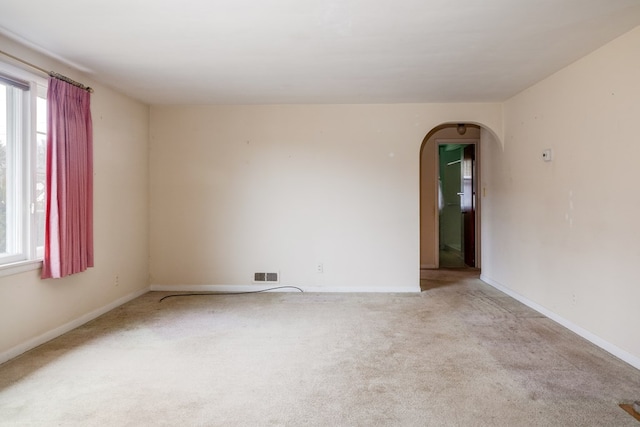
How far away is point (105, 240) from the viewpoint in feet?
12.5

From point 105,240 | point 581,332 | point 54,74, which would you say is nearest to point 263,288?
point 105,240

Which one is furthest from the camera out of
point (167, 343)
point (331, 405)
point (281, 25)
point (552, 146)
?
point (552, 146)

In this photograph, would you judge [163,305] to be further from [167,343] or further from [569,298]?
[569,298]

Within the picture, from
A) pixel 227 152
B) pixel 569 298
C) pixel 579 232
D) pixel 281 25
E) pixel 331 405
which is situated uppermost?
pixel 281 25

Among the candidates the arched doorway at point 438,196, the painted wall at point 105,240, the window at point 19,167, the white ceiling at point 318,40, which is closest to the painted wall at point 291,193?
the painted wall at point 105,240

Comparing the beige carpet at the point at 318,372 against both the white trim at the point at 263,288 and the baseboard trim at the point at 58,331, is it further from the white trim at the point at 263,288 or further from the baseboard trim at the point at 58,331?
the white trim at the point at 263,288

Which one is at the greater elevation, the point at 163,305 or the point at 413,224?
the point at 413,224

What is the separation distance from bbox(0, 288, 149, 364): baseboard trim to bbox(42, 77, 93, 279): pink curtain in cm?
50

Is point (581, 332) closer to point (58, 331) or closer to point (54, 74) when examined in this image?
point (58, 331)

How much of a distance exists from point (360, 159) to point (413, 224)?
3.53ft

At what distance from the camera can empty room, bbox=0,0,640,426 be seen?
2.24 metres

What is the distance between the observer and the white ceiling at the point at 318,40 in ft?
7.43

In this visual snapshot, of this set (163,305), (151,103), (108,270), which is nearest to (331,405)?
(163,305)

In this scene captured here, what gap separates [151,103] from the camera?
15.2 ft
